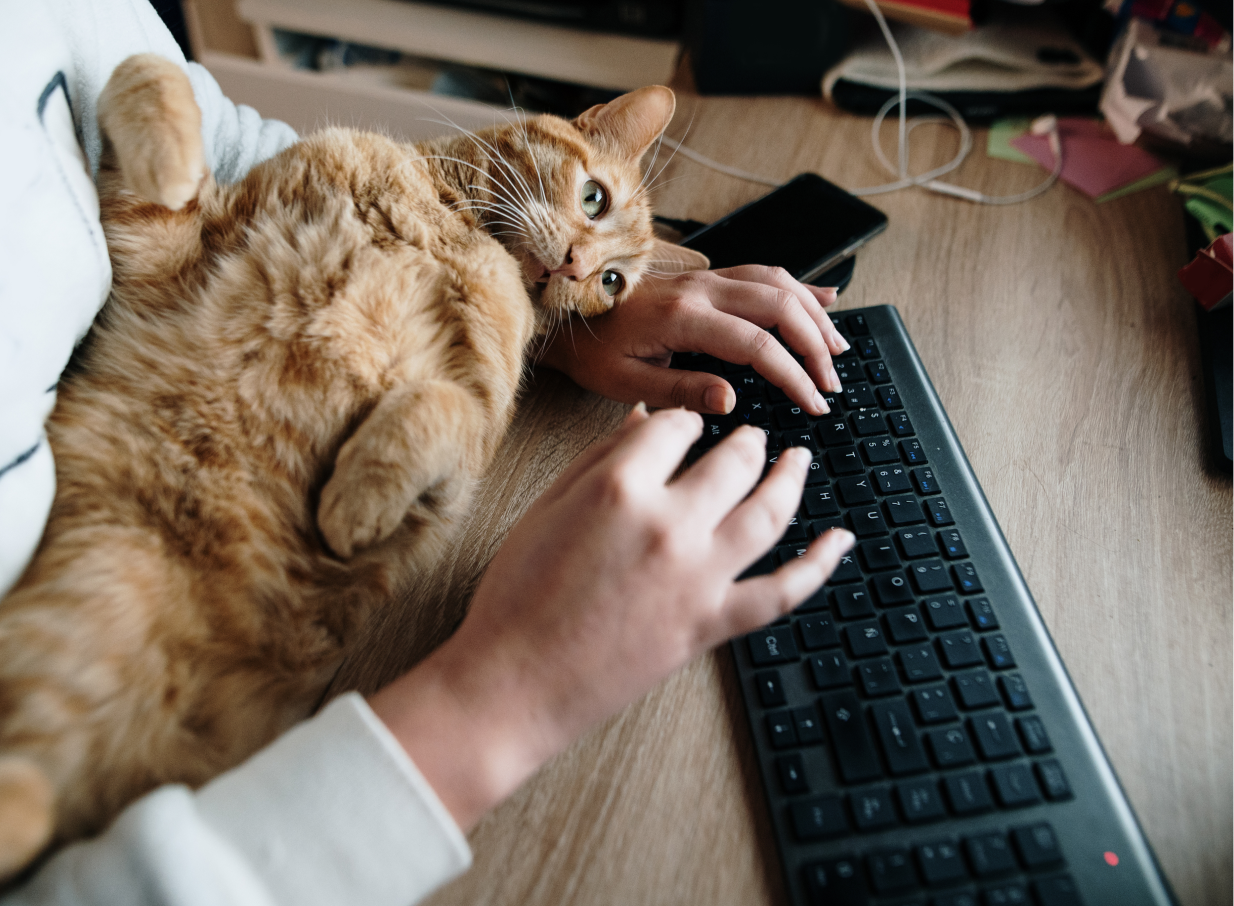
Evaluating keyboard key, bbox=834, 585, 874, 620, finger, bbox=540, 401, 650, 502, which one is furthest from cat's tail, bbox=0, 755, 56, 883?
keyboard key, bbox=834, 585, 874, 620

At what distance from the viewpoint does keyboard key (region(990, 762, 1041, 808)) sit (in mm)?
576

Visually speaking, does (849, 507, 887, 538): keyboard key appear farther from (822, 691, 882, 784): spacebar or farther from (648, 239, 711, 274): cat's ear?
(648, 239, 711, 274): cat's ear

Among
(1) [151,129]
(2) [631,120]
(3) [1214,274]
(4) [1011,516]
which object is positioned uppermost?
(1) [151,129]

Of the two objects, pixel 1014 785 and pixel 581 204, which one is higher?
pixel 581 204

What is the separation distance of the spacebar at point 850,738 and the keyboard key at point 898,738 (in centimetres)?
1

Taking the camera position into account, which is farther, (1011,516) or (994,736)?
(1011,516)

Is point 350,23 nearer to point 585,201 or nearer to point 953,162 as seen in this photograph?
point 585,201

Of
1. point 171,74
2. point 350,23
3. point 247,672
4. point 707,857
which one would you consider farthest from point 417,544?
point 350,23

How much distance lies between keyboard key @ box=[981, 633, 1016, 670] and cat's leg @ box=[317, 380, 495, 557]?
0.52 m

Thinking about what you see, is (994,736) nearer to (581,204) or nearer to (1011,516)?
(1011,516)

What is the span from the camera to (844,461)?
820mm

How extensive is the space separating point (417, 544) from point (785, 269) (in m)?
0.62

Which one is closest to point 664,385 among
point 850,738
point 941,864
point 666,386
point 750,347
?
point 666,386

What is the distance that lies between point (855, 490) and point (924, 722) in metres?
0.25
